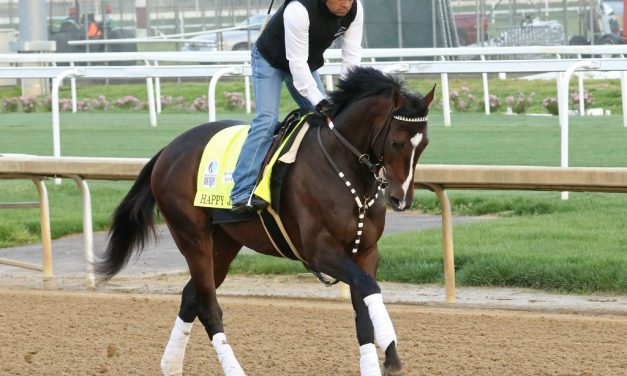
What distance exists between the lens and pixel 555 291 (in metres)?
8.04

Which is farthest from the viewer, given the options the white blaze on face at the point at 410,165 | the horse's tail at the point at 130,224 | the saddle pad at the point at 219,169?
the horse's tail at the point at 130,224

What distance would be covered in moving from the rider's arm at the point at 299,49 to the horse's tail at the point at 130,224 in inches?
46.9

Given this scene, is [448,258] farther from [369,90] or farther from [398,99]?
[398,99]

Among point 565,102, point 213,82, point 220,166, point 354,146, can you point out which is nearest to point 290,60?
point 354,146

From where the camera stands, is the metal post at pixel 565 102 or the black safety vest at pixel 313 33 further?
the metal post at pixel 565 102

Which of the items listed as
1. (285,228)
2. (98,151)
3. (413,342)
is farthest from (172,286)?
(98,151)

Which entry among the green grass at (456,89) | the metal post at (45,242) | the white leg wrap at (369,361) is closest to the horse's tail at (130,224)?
the white leg wrap at (369,361)

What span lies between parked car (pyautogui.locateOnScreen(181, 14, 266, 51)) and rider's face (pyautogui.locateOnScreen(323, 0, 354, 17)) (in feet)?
58.2

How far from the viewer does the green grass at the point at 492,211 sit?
829cm

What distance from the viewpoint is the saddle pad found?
6.02 m

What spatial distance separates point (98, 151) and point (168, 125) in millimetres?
3027

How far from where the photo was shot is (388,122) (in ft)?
17.3

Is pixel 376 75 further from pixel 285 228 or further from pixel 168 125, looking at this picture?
pixel 168 125

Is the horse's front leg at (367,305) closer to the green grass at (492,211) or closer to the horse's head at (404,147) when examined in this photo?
the horse's head at (404,147)
